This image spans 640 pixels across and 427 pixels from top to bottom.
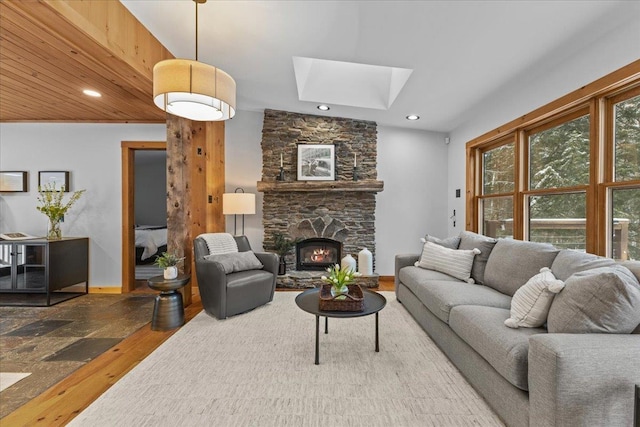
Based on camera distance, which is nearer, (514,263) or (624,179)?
(624,179)

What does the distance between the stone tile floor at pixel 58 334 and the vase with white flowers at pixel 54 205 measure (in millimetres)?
984

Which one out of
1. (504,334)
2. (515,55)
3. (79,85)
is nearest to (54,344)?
(79,85)

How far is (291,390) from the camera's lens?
188cm

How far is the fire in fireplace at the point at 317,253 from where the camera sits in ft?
15.8

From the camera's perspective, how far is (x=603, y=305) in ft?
4.66

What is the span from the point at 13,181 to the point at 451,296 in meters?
5.88

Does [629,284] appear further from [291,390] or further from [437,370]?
[291,390]

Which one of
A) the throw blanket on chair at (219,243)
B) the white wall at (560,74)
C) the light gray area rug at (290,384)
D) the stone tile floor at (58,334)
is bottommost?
the stone tile floor at (58,334)

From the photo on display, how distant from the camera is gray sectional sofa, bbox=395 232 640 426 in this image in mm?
1216

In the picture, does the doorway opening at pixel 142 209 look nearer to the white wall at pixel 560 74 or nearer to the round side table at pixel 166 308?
the round side table at pixel 166 308

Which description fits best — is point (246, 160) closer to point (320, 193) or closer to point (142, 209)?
point (320, 193)

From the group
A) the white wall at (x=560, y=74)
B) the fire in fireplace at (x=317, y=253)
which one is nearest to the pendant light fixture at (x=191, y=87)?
the white wall at (x=560, y=74)

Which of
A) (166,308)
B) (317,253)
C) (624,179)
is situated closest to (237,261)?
(166,308)

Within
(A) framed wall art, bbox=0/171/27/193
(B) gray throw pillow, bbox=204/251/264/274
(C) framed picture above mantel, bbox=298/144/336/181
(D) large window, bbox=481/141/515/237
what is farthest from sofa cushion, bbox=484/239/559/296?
(A) framed wall art, bbox=0/171/27/193
